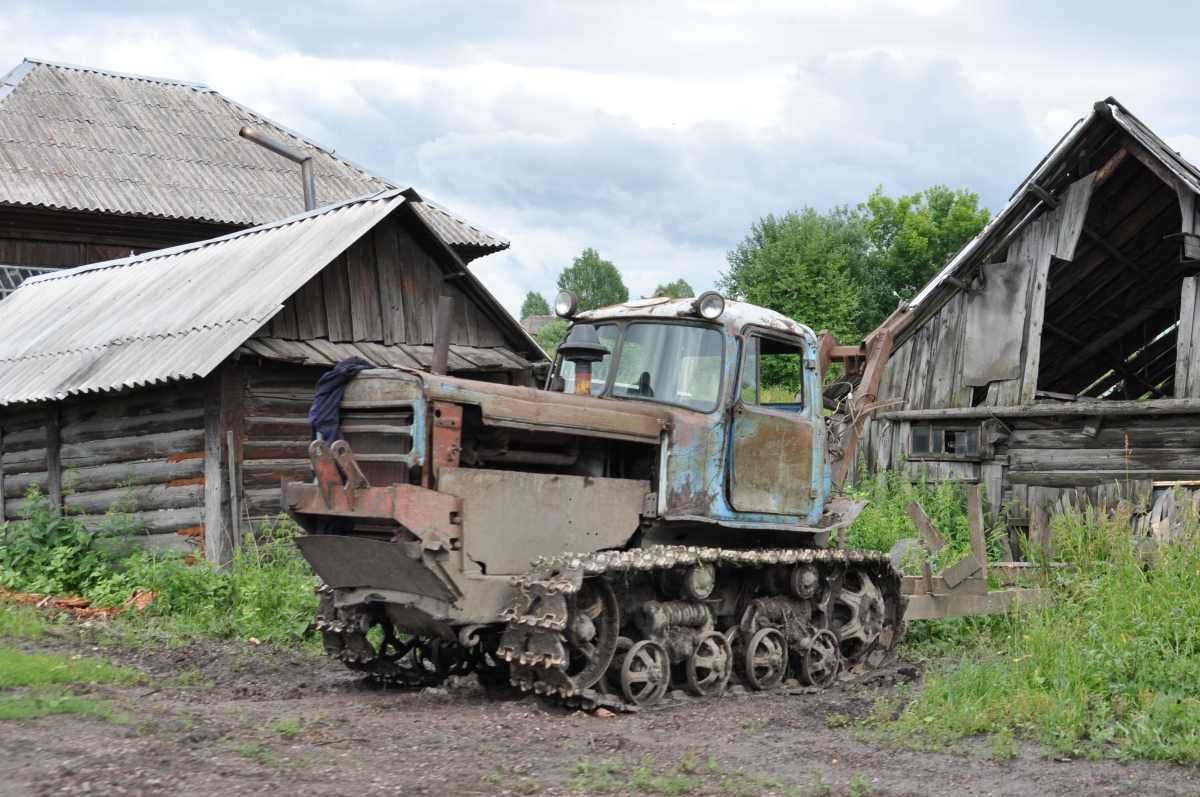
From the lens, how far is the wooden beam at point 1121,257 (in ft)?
49.8

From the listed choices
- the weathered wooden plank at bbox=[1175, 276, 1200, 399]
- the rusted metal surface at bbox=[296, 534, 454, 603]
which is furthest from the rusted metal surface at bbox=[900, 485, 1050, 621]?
the weathered wooden plank at bbox=[1175, 276, 1200, 399]

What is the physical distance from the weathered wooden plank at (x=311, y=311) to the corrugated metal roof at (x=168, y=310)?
0.87 feet

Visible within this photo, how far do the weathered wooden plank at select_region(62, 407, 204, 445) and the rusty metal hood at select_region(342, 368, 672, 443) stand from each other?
530 centimetres

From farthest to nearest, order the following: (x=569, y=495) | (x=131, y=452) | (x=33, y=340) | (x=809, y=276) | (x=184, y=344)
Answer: (x=809, y=276), (x=33, y=340), (x=131, y=452), (x=184, y=344), (x=569, y=495)

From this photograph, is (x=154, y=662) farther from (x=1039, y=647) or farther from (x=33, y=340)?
Answer: (x=33, y=340)

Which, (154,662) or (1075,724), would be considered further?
(154,662)

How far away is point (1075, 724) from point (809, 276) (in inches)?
1384

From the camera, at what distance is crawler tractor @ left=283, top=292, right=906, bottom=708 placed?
699 cm

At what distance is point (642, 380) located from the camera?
8.39 metres

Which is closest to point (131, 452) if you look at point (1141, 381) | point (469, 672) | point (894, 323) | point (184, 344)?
point (184, 344)

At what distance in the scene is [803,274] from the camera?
39875 mm

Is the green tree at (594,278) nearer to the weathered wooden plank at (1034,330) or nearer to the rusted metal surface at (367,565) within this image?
the weathered wooden plank at (1034,330)

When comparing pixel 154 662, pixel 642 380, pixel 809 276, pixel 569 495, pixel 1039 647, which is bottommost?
pixel 154 662

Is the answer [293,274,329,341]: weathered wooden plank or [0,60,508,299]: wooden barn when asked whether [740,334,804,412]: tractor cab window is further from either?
[0,60,508,299]: wooden barn
